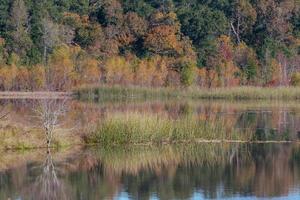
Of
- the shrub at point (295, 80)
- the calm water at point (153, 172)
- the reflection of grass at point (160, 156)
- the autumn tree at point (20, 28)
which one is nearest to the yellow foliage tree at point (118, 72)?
the autumn tree at point (20, 28)

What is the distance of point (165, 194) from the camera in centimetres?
1370

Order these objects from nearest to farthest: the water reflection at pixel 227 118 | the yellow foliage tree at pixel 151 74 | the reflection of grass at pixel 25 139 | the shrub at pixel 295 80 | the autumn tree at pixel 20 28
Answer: the reflection of grass at pixel 25 139 < the water reflection at pixel 227 118 < the yellow foliage tree at pixel 151 74 < the shrub at pixel 295 80 < the autumn tree at pixel 20 28

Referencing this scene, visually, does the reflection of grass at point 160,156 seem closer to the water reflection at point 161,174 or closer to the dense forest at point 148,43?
the water reflection at point 161,174

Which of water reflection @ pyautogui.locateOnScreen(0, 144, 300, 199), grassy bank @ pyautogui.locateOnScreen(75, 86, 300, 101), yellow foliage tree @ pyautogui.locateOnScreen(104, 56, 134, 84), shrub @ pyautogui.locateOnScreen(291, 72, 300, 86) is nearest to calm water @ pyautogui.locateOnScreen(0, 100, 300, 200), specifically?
water reflection @ pyautogui.locateOnScreen(0, 144, 300, 199)

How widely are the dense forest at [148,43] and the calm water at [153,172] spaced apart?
30.7 metres

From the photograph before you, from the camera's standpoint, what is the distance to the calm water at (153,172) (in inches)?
545

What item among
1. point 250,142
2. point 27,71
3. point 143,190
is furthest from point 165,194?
point 27,71

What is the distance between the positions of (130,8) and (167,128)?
153 ft

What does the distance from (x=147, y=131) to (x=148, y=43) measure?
42364 millimetres

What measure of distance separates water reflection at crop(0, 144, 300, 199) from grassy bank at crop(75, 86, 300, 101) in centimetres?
2454

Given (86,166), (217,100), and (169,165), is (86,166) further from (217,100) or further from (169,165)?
(217,100)

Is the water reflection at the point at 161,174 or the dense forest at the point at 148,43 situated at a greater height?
the dense forest at the point at 148,43

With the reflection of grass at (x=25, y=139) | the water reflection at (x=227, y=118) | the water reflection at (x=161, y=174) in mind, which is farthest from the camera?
the water reflection at (x=227, y=118)

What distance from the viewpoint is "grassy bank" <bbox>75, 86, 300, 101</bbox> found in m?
44.1
